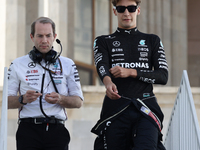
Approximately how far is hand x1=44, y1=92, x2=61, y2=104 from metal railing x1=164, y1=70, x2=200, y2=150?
3.86 ft

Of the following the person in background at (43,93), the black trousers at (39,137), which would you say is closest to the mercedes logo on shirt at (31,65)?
the person in background at (43,93)

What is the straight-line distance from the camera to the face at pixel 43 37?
382 centimetres

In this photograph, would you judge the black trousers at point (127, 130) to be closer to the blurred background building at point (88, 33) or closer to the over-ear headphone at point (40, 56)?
the over-ear headphone at point (40, 56)

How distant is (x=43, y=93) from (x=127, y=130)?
0.83 m

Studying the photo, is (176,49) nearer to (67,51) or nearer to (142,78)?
(67,51)

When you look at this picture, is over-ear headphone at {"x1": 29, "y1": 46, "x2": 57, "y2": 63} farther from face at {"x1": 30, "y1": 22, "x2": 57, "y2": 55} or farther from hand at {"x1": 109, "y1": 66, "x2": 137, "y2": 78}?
hand at {"x1": 109, "y1": 66, "x2": 137, "y2": 78}

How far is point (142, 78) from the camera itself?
341 cm

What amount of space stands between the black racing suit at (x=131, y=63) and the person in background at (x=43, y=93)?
389 millimetres

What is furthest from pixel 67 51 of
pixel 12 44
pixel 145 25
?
pixel 145 25

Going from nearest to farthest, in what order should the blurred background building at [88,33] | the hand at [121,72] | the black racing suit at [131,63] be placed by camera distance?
the hand at [121,72] < the black racing suit at [131,63] < the blurred background building at [88,33]

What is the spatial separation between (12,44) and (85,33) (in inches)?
121

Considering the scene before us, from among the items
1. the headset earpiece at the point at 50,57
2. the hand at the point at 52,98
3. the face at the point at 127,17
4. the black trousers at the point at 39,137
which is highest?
the face at the point at 127,17

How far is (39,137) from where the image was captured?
3686 millimetres

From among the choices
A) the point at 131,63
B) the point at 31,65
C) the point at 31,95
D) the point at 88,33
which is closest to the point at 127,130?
the point at 131,63
